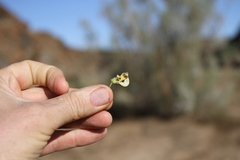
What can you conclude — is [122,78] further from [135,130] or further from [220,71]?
[220,71]

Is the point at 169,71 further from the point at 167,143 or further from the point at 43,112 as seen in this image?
the point at 43,112

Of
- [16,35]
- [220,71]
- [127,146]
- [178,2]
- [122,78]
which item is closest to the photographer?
[122,78]

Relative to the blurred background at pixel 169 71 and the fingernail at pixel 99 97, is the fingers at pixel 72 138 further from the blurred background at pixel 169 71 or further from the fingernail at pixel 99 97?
the blurred background at pixel 169 71

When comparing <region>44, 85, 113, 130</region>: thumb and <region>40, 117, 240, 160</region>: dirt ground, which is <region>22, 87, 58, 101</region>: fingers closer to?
<region>44, 85, 113, 130</region>: thumb

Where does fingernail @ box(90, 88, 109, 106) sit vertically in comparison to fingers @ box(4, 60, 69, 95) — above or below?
below

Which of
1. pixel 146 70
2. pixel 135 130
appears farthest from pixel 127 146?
pixel 146 70

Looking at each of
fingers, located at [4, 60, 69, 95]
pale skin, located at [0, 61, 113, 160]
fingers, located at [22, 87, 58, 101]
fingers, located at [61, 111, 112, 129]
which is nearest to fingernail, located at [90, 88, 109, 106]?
pale skin, located at [0, 61, 113, 160]

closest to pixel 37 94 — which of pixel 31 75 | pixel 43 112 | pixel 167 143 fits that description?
pixel 31 75

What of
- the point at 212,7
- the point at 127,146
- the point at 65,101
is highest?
the point at 212,7

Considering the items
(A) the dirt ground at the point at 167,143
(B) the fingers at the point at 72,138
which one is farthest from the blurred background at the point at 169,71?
(B) the fingers at the point at 72,138
